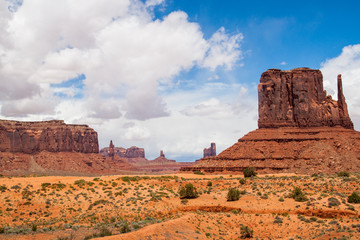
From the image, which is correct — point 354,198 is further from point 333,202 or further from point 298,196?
point 298,196

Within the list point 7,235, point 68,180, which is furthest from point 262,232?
point 68,180

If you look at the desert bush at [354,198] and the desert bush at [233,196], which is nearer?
the desert bush at [354,198]

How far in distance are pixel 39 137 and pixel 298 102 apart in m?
119

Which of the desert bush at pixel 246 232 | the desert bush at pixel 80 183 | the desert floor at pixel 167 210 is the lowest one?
the desert bush at pixel 246 232

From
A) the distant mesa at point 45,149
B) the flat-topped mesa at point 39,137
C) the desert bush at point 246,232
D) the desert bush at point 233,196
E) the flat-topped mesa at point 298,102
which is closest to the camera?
the desert bush at point 246,232

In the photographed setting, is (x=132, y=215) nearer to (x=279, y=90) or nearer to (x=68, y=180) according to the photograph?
(x=68, y=180)

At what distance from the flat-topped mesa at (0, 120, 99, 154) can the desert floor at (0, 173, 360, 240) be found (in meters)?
133

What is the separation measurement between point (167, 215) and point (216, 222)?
5.17 m

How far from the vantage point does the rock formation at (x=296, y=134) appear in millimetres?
85000

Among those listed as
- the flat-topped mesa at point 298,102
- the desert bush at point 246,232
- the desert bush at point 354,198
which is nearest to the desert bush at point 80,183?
the desert bush at point 246,232

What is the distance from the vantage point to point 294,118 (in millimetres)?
102062

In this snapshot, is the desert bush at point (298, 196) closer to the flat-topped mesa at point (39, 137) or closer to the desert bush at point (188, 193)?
the desert bush at point (188, 193)

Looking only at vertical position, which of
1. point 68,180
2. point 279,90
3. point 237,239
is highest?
point 279,90

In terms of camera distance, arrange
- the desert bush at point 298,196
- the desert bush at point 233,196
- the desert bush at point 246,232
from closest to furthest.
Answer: the desert bush at point 246,232 < the desert bush at point 298,196 < the desert bush at point 233,196
